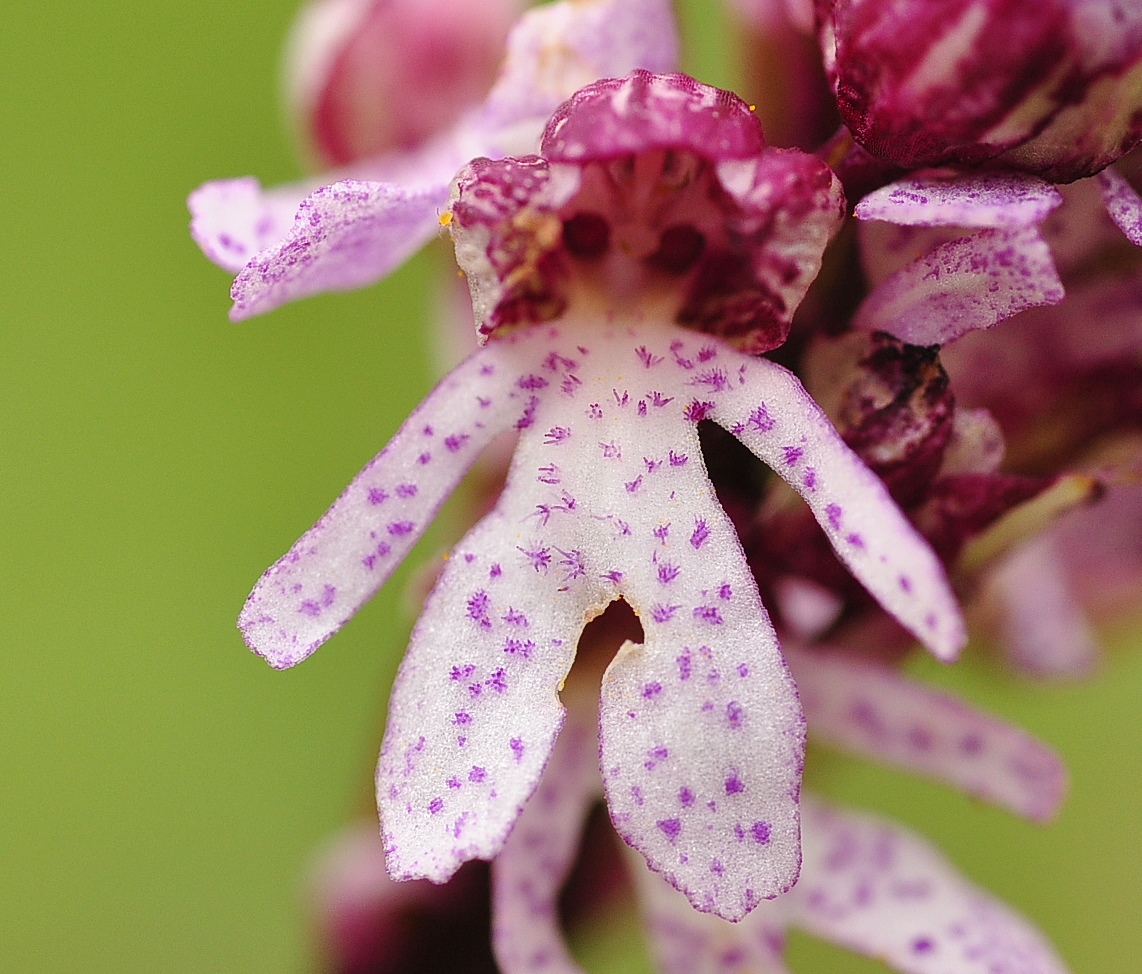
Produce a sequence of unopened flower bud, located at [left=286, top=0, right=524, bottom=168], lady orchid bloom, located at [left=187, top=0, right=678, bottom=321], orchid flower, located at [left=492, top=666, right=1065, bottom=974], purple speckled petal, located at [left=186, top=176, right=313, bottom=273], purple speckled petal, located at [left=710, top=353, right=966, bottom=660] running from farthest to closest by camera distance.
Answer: unopened flower bud, located at [left=286, top=0, right=524, bottom=168]
orchid flower, located at [left=492, top=666, right=1065, bottom=974]
purple speckled petal, located at [left=186, top=176, right=313, bottom=273]
lady orchid bloom, located at [left=187, top=0, right=678, bottom=321]
purple speckled petal, located at [left=710, top=353, right=966, bottom=660]

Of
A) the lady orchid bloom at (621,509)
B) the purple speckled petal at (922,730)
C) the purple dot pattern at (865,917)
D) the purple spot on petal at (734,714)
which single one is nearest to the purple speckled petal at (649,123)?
the lady orchid bloom at (621,509)

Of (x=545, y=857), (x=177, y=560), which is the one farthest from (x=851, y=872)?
(x=177, y=560)

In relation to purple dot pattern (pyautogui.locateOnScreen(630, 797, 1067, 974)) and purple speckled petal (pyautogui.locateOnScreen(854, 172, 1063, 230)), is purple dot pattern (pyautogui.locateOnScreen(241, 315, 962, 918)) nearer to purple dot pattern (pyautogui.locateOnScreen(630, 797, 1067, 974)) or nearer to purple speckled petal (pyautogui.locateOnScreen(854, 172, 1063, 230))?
purple speckled petal (pyautogui.locateOnScreen(854, 172, 1063, 230))

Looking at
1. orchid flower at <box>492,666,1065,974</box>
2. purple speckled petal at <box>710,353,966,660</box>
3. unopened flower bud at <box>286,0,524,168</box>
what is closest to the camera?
purple speckled petal at <box>710,353,966,660</box>

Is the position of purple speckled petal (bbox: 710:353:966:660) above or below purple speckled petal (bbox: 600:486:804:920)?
above

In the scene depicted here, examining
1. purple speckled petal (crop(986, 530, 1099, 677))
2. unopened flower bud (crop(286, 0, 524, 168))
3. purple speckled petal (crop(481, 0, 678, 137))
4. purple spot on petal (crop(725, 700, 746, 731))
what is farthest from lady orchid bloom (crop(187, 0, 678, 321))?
purple speckled petal (crop(986, 530, 1099, 677))

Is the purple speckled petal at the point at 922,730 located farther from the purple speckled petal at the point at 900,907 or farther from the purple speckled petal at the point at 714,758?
the purple speckled petal at the point at 714,758

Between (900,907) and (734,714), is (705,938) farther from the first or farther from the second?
(734,714)
